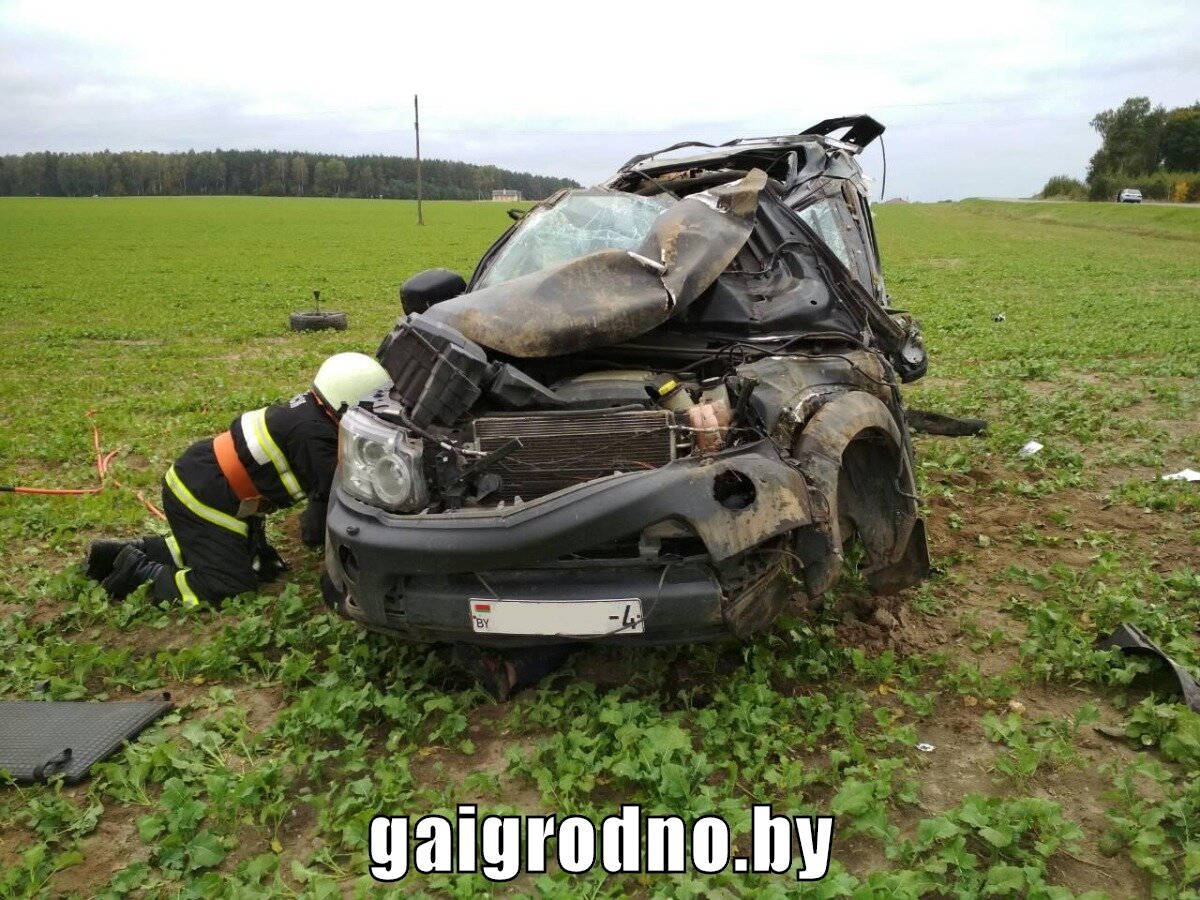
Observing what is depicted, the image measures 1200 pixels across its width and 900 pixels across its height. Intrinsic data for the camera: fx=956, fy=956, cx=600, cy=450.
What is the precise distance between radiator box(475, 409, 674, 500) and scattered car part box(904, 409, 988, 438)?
4162mm

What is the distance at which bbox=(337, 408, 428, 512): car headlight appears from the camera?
3213mm

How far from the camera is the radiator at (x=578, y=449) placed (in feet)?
10.7

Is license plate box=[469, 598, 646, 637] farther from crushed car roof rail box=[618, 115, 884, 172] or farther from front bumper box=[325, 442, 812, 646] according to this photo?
crushed car roof rail box=[618, 115, 884, 172]

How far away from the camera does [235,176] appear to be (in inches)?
3610

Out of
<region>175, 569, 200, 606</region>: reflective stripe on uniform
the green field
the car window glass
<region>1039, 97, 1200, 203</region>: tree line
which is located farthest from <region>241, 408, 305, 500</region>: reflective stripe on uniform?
<region>1039, 97, 1200, 203</region>: tree line

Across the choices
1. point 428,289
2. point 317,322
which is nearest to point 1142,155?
point 317,322

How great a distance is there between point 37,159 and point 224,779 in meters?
105

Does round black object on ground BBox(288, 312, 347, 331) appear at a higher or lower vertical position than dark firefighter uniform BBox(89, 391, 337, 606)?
higher

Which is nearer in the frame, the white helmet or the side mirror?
the white helmet

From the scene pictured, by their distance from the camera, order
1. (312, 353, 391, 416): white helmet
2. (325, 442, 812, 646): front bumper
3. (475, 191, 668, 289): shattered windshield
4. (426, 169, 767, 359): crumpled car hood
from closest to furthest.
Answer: (325, 442, 812, 646): front bumper → (426, 169, 767, 359): crumpled car hood → (312, 353, 391, 416): white helmet → (475, 191, 668, 289): shattered windshield

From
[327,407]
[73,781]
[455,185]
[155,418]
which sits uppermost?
[455,185]

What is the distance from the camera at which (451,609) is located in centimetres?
305

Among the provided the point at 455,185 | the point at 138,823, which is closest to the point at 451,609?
the point at 138,823

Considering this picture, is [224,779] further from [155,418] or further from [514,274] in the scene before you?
[155,418]
